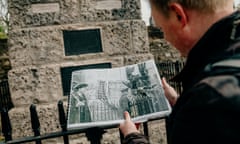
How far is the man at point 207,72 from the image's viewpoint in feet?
2.28

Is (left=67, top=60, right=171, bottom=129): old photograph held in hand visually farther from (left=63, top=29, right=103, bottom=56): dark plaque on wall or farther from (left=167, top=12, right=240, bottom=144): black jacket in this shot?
(left=63, top=29, right=103, bottom=56): dark plaque on wall

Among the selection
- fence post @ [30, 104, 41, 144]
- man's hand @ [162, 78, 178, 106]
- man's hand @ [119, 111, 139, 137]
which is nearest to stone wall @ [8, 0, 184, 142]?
fence post @ [30, 104, 41, 144]

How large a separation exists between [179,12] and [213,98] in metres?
0.32

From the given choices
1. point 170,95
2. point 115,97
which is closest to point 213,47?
point 170,95

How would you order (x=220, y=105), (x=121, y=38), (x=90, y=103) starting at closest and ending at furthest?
(x=220, y=105) → (x=90, y=103) → (x=121, y=38)

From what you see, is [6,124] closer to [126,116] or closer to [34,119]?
[34,119]

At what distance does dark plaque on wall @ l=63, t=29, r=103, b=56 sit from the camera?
3.90 m

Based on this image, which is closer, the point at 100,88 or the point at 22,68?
the point at 100,88

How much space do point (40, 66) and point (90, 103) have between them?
2.31 meters

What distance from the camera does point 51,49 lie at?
3887 millimetres

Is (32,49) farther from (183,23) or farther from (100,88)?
(183,23)

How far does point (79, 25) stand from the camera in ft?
12.9

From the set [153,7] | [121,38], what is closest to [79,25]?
[121,38]

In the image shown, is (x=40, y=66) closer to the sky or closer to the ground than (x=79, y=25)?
closer to the ground
